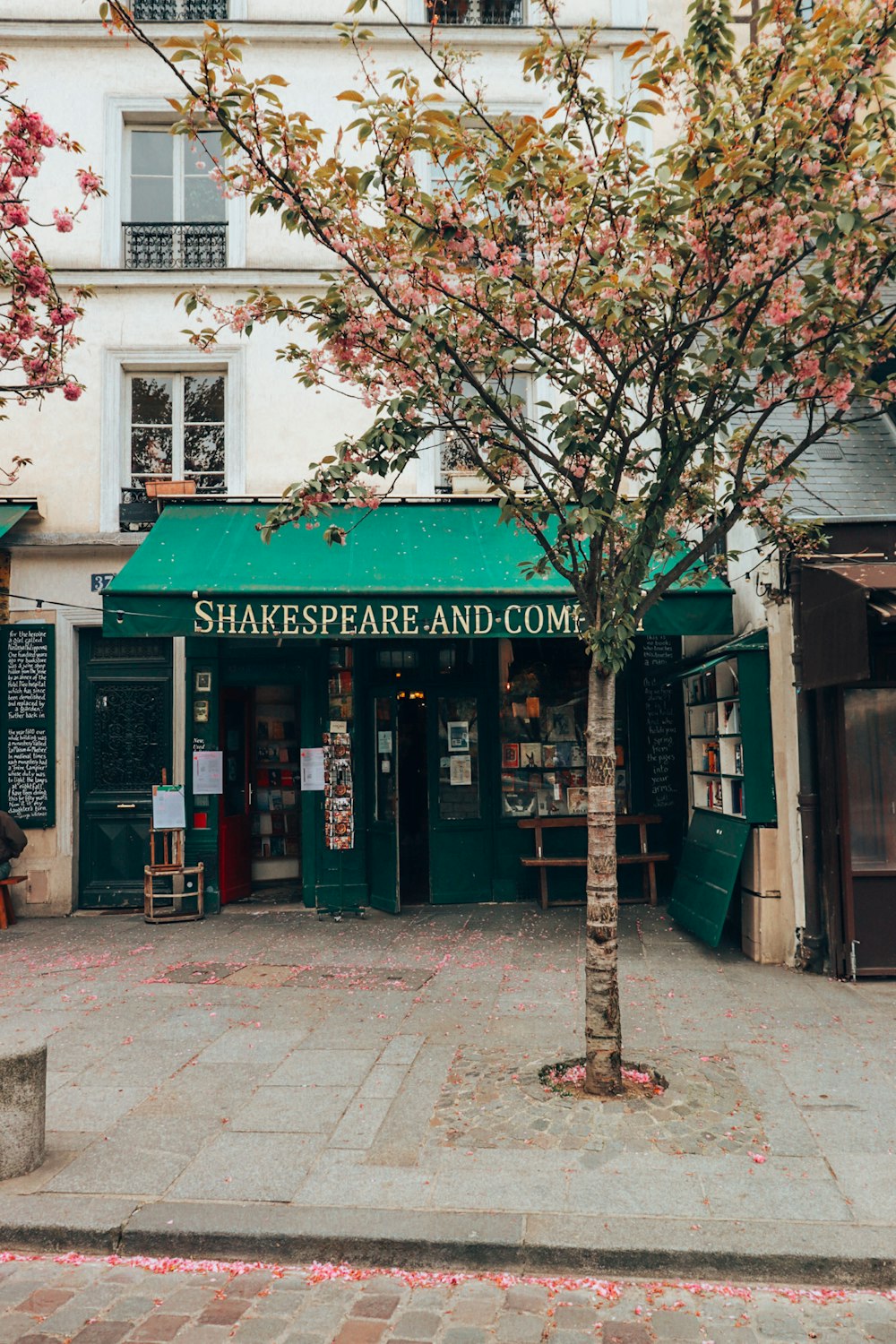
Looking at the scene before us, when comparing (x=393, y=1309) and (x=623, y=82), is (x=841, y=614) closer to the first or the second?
(x=393, y=1309)

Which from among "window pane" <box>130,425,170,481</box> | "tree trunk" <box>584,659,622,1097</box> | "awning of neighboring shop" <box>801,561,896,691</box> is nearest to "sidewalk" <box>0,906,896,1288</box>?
"tree trunk" <box>584,659,622,1097</box>

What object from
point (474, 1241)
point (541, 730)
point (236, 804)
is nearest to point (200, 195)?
point (236, 804)

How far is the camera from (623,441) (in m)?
5.64

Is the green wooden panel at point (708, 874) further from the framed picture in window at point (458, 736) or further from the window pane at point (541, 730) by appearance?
the framed picture in window at point (458, 736)

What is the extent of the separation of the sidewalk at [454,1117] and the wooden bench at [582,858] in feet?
5.13

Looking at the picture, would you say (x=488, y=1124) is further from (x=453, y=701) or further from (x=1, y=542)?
(x=1, y=542)

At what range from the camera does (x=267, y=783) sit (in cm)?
1216

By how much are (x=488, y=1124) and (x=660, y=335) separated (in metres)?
4.38

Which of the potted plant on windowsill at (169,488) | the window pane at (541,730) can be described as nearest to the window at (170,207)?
the potted plant on windowsill at (169,488)

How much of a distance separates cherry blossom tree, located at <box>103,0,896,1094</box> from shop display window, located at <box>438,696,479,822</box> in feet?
16.4

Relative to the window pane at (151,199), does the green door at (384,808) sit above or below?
below

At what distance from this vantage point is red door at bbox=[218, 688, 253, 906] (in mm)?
11086

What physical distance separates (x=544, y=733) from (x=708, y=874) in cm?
274

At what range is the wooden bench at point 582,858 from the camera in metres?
10.3
